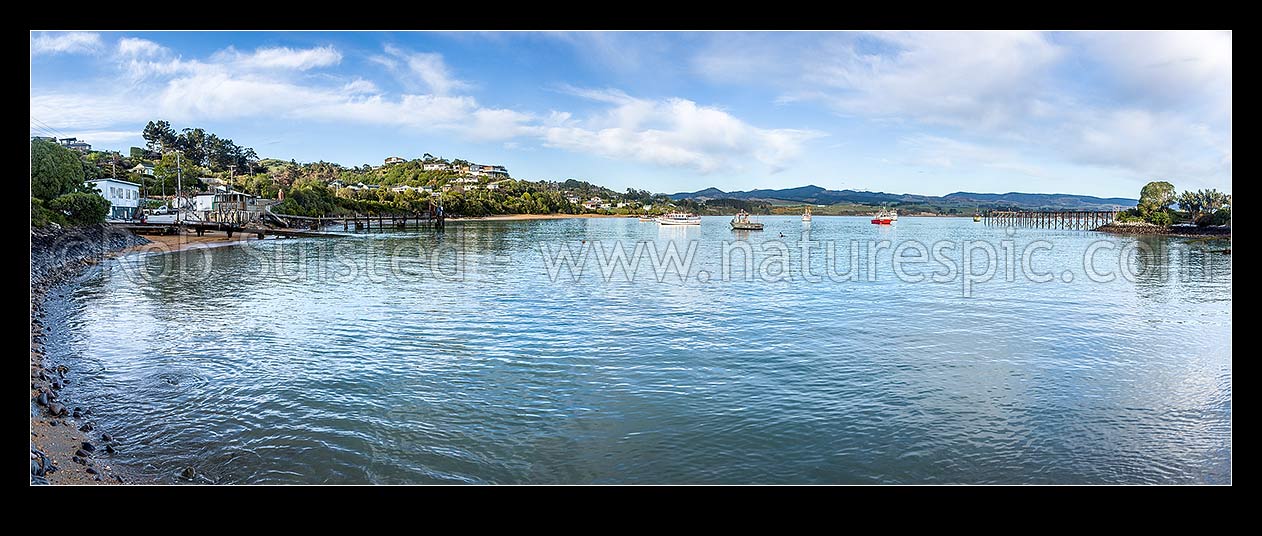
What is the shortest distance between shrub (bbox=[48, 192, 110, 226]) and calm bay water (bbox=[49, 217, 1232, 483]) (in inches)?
729

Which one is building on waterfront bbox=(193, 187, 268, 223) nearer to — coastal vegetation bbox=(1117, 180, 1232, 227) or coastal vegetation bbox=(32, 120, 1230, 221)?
coastal vegetation bbox=(32, 120, 1230, 221)

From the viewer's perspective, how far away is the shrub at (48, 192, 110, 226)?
1521 inches

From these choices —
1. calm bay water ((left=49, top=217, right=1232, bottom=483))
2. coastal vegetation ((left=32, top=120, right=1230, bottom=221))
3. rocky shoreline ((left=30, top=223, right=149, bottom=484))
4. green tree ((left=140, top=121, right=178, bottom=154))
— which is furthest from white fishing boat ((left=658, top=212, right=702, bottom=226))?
rocky shoreline ((left=30, top=223, right=149, bottom=484))

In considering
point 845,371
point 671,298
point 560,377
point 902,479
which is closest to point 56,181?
point 671,298

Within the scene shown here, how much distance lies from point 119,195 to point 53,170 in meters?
22.9

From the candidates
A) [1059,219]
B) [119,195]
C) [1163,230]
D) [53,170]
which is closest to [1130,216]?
[1163,230]

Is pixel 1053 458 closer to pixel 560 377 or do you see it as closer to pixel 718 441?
pixel 718 441

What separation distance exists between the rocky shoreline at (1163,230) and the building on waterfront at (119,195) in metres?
104

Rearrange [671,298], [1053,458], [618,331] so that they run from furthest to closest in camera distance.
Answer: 1. [671,298]
2. [618,331]
3. [1053,458]

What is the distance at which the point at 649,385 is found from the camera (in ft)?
41.3

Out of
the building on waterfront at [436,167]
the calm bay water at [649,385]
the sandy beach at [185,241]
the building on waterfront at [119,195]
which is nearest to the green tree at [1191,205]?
the calm bay water at [649,385]

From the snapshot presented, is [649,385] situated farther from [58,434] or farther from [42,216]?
[42,216]
